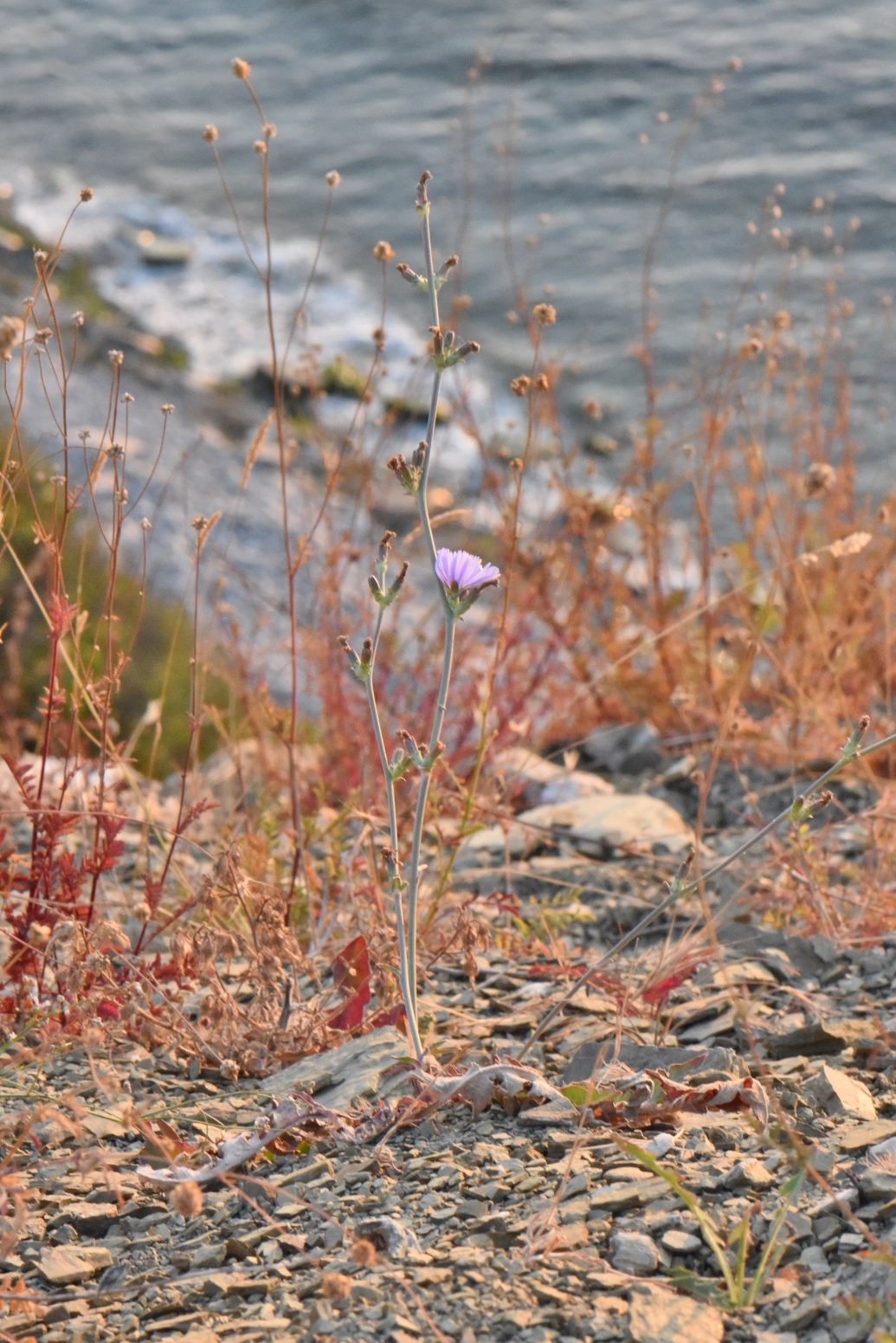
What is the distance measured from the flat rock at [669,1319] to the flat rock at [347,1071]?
1.59 ft

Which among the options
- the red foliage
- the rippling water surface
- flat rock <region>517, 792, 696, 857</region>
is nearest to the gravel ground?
the red foliage

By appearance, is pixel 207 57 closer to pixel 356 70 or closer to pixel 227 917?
pixel 356 70

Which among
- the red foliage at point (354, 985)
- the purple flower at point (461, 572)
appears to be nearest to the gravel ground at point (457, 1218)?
the red foliage at point (354, 985)

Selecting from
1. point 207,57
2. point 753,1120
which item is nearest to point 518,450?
point 753,1120

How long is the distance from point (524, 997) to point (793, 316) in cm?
596

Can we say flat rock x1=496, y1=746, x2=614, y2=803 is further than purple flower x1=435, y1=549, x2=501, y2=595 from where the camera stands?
Yes

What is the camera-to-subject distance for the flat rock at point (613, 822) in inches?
113

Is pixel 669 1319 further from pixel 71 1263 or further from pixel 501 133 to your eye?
pixel 501 133

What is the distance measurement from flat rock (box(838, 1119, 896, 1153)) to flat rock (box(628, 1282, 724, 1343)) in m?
0.33

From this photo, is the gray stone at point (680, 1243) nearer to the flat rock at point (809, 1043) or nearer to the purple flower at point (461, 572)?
the flat rock at point (809, 1043)

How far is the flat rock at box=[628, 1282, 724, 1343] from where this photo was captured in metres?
1.31

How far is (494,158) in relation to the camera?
31.7 feet

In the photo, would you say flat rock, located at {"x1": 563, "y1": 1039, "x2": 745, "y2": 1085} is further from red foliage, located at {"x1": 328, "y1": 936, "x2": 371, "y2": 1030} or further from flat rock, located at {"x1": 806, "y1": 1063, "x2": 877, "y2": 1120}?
red foliage, located at {"x1": 328, "y1": 936, "x2": 371, "y2": 1030}

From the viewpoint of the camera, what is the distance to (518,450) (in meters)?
7.52
